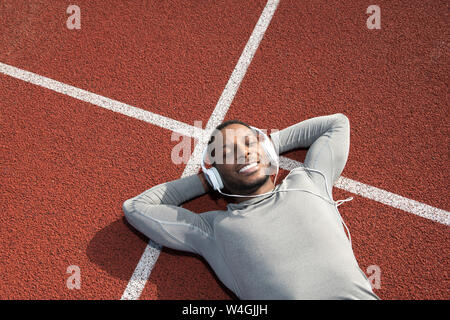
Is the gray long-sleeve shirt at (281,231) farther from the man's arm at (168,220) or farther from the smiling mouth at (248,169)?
the smiling mouth at (248,169)

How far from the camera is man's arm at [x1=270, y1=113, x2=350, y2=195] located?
7.90ft

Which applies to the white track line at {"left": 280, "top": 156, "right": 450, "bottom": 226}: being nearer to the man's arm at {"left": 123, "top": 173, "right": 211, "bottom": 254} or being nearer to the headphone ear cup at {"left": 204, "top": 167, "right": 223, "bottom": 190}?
the headphone ear cup at {"left": 204, "top": 167, "right": 223, "bottom": 190}

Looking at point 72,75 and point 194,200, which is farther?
point 72,75

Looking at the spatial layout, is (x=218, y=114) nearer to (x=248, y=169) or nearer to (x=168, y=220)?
(x=248, y=169)

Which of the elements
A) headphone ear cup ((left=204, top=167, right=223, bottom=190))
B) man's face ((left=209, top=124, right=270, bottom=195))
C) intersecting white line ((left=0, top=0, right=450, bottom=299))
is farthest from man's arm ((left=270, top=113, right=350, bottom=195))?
headphone ear cup ((left=204, top=167, right=223, bottom=190))

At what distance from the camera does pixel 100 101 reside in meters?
3.02

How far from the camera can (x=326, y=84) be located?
303 centimetres

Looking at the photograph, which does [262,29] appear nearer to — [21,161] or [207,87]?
[207,87]

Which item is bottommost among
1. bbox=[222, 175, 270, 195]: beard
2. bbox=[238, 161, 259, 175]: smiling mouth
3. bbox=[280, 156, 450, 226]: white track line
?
bbox=[280, 156, 450, 226]: white track line

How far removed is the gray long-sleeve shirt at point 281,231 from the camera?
1.98m

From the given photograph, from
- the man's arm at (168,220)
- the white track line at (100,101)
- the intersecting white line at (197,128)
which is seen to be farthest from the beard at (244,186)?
the white track line at (100,101)

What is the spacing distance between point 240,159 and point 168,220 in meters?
0.67
